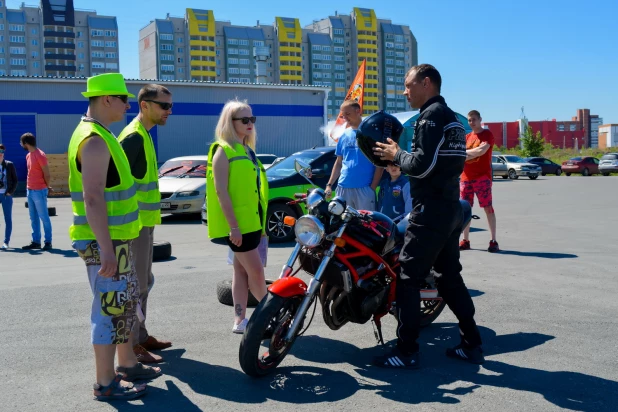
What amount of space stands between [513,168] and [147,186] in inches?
1633

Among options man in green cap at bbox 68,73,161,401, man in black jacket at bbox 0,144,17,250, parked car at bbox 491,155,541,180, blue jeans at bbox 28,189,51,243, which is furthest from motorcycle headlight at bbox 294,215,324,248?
parked car at bbox 491,155,541,180

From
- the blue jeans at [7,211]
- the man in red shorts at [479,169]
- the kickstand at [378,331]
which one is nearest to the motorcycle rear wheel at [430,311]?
the kickstand at [378,331]

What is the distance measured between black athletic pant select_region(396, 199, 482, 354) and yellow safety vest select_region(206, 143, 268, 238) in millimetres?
1243

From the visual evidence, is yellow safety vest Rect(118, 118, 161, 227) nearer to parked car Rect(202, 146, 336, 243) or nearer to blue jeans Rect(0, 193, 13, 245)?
parked car Rect(202, 146, 336, 243)

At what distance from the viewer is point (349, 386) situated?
4375 millimetres

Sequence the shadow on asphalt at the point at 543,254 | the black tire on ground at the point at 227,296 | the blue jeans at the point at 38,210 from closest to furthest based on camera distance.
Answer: the black tire on ground at the point at 227,296 < the shadow on asphalt at the point at 543,254 < the blue jeans at the point at 38,210

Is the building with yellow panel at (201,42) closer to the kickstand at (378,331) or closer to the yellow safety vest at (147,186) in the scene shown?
the yellow safety vest at (147,186)

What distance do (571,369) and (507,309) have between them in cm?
173

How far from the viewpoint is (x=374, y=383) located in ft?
14.5

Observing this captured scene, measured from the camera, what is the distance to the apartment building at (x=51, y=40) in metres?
134

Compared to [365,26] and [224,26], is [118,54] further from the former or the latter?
[365,26]

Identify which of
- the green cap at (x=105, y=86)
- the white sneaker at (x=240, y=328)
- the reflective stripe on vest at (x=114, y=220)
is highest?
the green cap at (x=105, y=86)

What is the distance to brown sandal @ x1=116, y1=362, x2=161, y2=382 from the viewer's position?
449cm

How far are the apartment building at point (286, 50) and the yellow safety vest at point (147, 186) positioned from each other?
136649 millimetres
